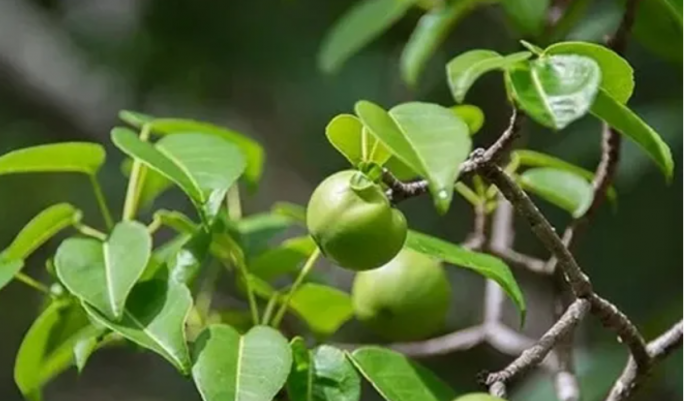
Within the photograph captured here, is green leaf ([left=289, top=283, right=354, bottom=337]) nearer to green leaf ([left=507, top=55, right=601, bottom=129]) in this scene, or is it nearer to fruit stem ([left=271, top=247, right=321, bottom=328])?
fruit stem ([left=271, top=247, right=321, bottom=328])

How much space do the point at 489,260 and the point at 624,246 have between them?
1.51 m

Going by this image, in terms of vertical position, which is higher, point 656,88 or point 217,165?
point 217,165

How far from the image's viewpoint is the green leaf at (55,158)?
1073 millimetres

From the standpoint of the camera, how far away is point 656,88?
2.10 metres

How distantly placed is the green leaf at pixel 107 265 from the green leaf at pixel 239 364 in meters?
0.07

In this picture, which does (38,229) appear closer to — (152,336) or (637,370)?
(152,336)

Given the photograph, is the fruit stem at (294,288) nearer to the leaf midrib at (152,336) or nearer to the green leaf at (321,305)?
the green leaf at (321,305)

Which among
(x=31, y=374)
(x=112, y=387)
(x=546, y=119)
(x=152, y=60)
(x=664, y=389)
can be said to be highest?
(x=546, y=119)

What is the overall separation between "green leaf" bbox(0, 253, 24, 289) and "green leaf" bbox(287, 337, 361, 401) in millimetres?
226

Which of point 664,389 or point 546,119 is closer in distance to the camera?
point 546,119

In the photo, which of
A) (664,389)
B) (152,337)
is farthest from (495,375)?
(664,389)

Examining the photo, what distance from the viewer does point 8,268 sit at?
1068mm

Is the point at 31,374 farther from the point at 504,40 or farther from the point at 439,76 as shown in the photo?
the point at 504,40

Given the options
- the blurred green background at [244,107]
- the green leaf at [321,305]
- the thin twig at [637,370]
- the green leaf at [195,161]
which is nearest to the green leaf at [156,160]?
the green leaf at [195,161]
